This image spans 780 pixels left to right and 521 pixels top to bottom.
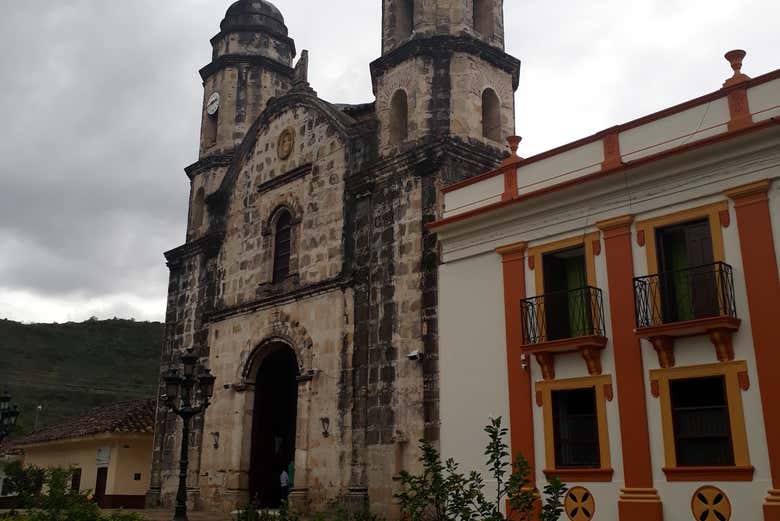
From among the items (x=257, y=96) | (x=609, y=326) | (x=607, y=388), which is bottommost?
(x=607, y=388)

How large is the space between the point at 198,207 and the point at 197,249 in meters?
1.78

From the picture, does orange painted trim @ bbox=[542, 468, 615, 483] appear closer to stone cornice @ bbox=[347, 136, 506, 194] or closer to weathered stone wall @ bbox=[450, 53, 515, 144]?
stone cornice @ bbox=[347, 136, 506, 194]

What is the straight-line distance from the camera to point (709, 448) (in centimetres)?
1084

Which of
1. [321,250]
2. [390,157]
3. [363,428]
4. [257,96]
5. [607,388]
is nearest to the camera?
[607,388]

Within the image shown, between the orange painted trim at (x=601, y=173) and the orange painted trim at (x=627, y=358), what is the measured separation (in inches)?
30.3

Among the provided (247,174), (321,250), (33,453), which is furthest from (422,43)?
(33,453)

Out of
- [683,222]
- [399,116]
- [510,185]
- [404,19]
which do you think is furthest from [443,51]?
[683,222]

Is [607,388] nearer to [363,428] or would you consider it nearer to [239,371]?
[363,428]

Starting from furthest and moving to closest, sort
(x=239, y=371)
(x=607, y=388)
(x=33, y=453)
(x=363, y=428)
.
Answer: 1. (x=33, y=453)
2. (x=239, y=371)
3. (x=363, y=428)
4. (x=607, y=388)

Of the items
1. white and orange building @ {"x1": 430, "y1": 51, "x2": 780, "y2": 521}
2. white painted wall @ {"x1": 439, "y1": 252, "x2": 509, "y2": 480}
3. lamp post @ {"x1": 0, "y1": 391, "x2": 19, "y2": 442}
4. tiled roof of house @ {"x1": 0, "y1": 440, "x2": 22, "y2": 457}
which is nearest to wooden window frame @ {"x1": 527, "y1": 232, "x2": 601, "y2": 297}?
white and orange building @ {"x1": 430, "y1": 51, "x2": 780, "y2": 521}

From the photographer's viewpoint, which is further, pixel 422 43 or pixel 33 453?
pixel 33 453

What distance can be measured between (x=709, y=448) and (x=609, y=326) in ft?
7.42

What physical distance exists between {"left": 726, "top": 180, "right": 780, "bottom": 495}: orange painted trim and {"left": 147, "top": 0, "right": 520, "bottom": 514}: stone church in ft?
18.4

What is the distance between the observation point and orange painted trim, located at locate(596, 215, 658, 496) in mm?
11328
